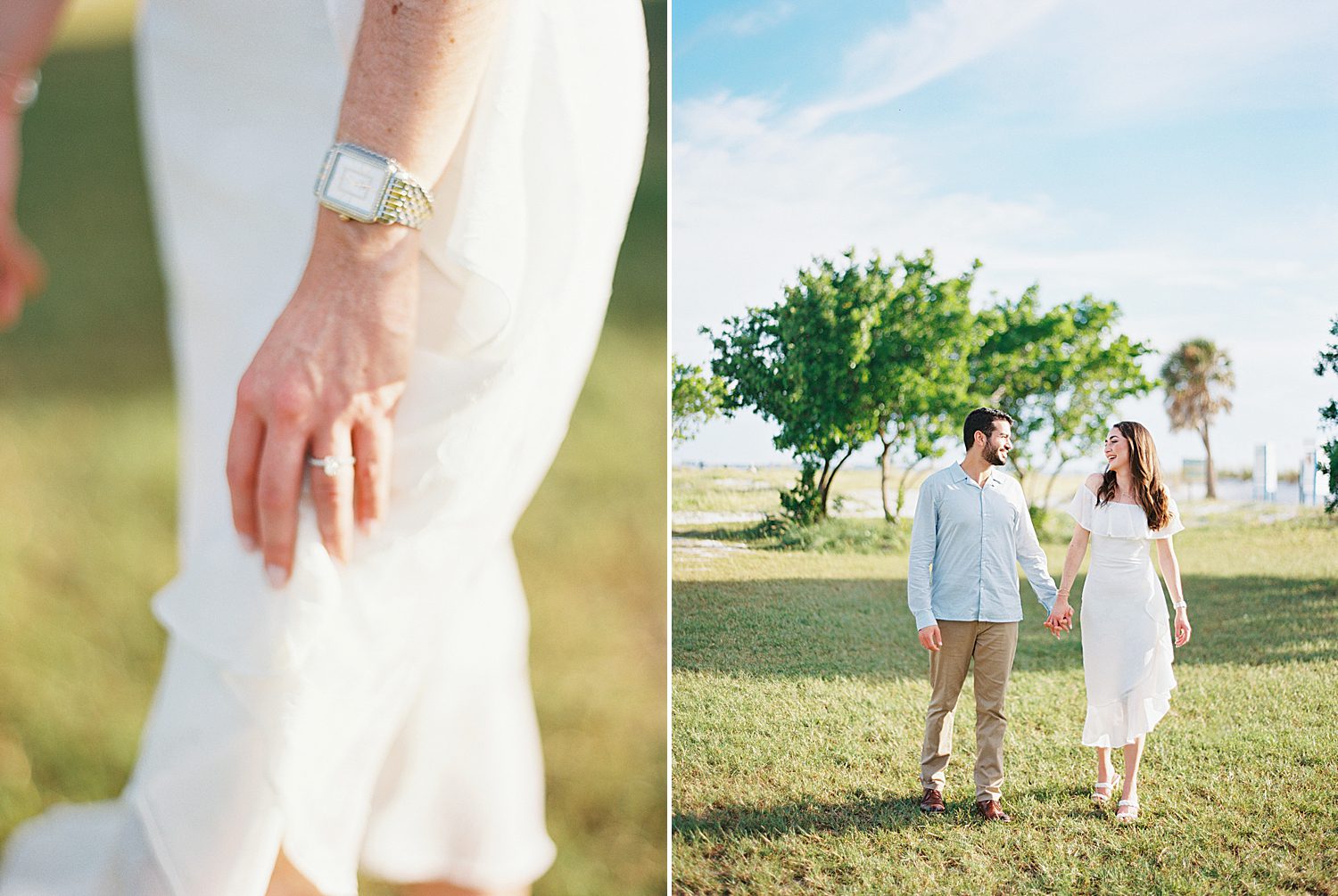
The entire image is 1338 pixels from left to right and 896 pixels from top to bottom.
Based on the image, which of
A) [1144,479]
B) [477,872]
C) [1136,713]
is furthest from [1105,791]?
[477,872]

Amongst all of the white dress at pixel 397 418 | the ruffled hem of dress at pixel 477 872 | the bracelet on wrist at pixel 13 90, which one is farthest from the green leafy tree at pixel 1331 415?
the bracelet on wrist at pixel 13 90

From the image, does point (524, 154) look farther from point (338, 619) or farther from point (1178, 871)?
point (1178, 871)

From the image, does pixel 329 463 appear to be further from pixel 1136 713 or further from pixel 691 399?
pixel 1136 713

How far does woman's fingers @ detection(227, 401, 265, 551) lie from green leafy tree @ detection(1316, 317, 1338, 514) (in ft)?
6.78

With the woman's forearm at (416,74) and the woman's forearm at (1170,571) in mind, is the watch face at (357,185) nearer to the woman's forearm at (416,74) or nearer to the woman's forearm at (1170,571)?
the woman's forearm at (416,74)

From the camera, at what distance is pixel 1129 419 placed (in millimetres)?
2133

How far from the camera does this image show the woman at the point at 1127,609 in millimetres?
2100

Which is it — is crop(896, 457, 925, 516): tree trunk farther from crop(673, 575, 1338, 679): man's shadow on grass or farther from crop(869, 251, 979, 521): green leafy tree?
crop(673, 575, 1338, 679): man's shadow on grass

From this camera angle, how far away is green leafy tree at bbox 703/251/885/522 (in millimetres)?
2307

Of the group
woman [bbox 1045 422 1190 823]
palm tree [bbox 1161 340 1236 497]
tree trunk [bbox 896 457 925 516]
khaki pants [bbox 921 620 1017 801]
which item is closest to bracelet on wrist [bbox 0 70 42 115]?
tree trunk [bbox 896 457 925 516]

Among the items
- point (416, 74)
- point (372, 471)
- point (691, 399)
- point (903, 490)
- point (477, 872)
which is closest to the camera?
point (416, 74)

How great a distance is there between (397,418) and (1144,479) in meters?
1.56

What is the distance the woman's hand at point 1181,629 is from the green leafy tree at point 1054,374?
33 cm

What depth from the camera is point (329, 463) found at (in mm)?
1124
